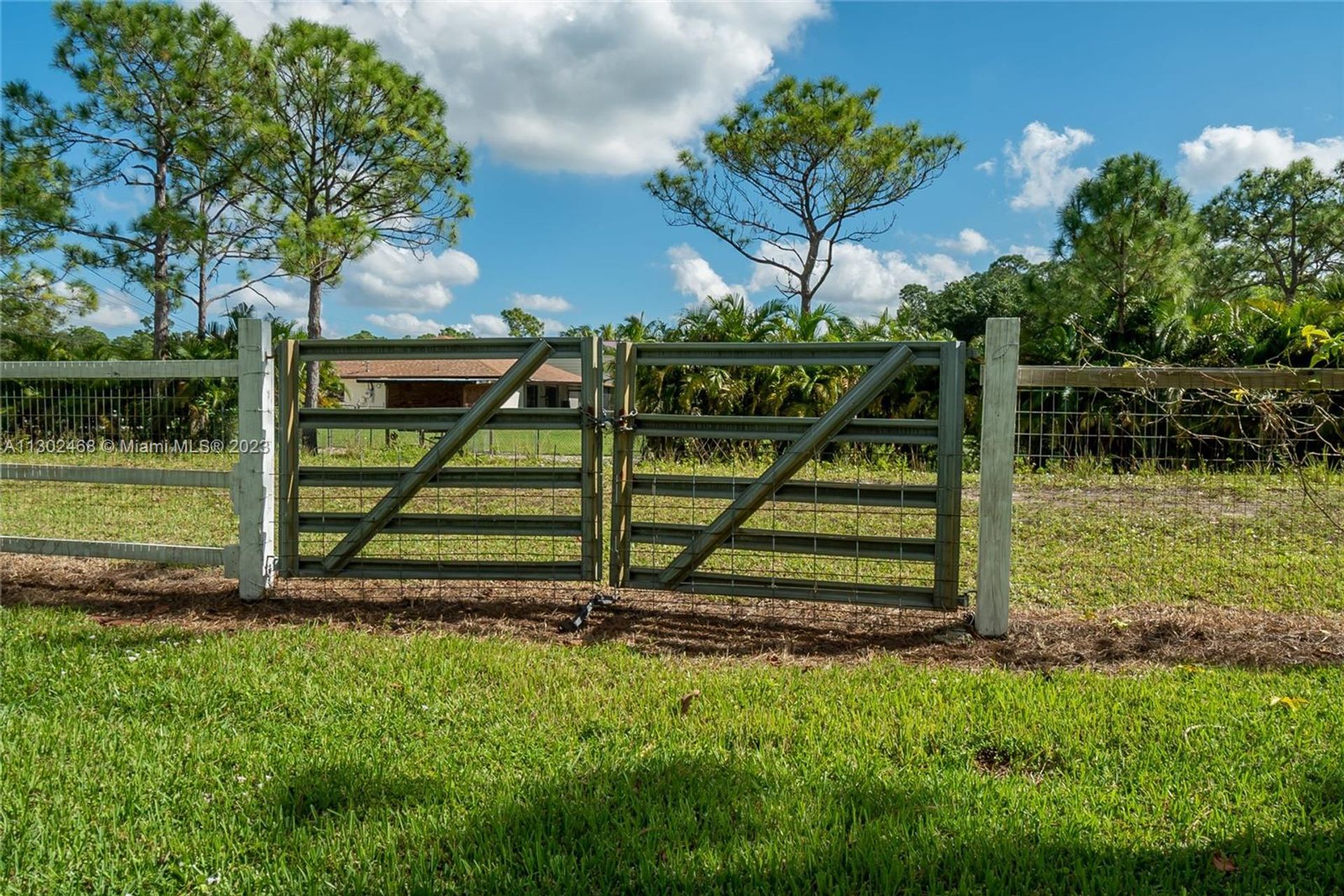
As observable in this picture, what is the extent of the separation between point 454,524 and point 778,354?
237 cm

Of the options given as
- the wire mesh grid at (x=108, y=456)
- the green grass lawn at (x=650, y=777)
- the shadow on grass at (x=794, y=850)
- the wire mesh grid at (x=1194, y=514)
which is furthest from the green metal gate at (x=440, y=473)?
the wire mesh grid at (x=1194, y=514)

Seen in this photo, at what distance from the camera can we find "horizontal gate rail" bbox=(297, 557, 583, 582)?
5.37 meters

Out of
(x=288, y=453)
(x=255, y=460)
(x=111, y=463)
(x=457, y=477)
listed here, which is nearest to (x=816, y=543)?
(x=457, y=477)

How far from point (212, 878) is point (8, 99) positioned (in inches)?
981

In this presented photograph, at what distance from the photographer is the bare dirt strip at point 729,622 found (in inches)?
180

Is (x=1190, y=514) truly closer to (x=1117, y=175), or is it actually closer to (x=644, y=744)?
(x=644, y=744)

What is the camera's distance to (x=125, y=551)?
5.73m

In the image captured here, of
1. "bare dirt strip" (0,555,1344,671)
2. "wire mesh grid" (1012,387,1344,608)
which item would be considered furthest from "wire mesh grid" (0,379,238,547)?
"wire mesh grid" (1012,387,1344,608)

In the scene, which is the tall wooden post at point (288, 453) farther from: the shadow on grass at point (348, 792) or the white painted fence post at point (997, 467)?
the white painted fence post at point (997, 467)

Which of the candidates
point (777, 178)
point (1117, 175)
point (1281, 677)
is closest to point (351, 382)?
point (777, 178)

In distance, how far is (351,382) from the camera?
4881 centimetres

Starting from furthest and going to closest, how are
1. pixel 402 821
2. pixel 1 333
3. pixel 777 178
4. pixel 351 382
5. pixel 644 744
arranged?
pixel 351 382, pixel 777 178, pixel 1 333, pixel 644 744, pixel 402 821

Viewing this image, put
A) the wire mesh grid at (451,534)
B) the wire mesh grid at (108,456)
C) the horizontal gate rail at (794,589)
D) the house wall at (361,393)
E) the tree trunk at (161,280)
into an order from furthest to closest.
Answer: the house wall at (361,393)
the tree trunk at (161,280)
the wire mesh grid at (108,456)
the wire mesh grid at (451,534)
the horizontal gate rail at (794,589)

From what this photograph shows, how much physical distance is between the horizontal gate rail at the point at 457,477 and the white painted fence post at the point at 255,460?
25cm
